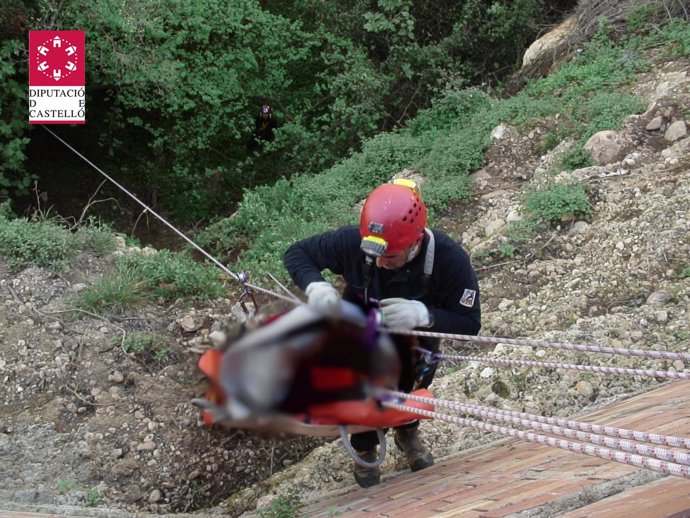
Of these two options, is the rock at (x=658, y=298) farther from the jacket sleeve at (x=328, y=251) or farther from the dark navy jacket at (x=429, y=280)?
the jacket sleeve at (x=328, y=251)

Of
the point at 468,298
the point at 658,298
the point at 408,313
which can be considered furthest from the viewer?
the point at 658,298

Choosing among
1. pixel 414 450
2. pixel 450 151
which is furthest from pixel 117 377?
pixel 450 151

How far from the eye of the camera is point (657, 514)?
1.54 m

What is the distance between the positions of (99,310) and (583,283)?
153 inches

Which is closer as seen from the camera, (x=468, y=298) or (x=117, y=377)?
(x=468, y=298)

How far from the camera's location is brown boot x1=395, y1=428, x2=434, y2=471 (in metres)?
3.27

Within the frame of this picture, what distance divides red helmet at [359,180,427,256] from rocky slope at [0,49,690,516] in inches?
69.8

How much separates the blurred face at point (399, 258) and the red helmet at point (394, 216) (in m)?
0.14

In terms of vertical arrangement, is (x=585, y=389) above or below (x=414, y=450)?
above

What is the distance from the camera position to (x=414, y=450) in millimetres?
3287

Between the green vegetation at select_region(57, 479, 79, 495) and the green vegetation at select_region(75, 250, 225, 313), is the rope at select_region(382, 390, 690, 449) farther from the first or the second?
the green vegetation at select_region(75, 250, 225, 313)

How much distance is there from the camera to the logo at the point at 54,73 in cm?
664

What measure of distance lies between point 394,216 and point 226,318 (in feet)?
6.35

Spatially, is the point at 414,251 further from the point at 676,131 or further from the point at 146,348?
the point at 676,131
